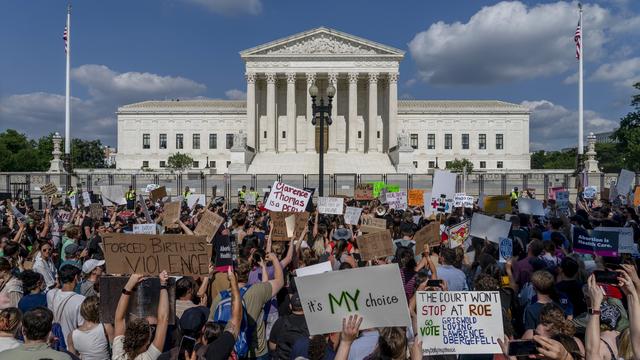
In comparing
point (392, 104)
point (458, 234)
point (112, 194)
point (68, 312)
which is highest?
point (392, 104)

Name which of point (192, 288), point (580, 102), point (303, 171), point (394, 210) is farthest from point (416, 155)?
point (192, 288)

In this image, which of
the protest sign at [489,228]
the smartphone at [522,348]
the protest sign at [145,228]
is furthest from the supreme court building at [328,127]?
the smartphone at [522,348]

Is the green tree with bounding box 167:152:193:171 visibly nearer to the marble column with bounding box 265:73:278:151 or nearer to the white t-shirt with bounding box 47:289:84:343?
the marble column with bounding box 265:73:278:151

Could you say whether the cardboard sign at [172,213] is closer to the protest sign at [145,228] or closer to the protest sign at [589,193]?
the protest sign at [145,228]

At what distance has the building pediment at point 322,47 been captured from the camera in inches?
2699

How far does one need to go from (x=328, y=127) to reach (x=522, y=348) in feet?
222

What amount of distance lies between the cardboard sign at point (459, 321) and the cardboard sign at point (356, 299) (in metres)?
0.59

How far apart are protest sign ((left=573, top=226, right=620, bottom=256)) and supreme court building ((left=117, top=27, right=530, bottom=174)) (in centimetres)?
5190

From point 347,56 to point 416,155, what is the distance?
24.7 meters

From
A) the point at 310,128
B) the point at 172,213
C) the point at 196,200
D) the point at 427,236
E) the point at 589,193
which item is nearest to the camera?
the point at 427,236

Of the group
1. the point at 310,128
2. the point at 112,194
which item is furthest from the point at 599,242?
the point at 310,128

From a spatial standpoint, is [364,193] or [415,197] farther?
[364,193]

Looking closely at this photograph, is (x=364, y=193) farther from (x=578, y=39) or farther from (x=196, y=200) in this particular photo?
(x=578, y=39)

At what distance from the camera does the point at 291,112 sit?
6869cm
